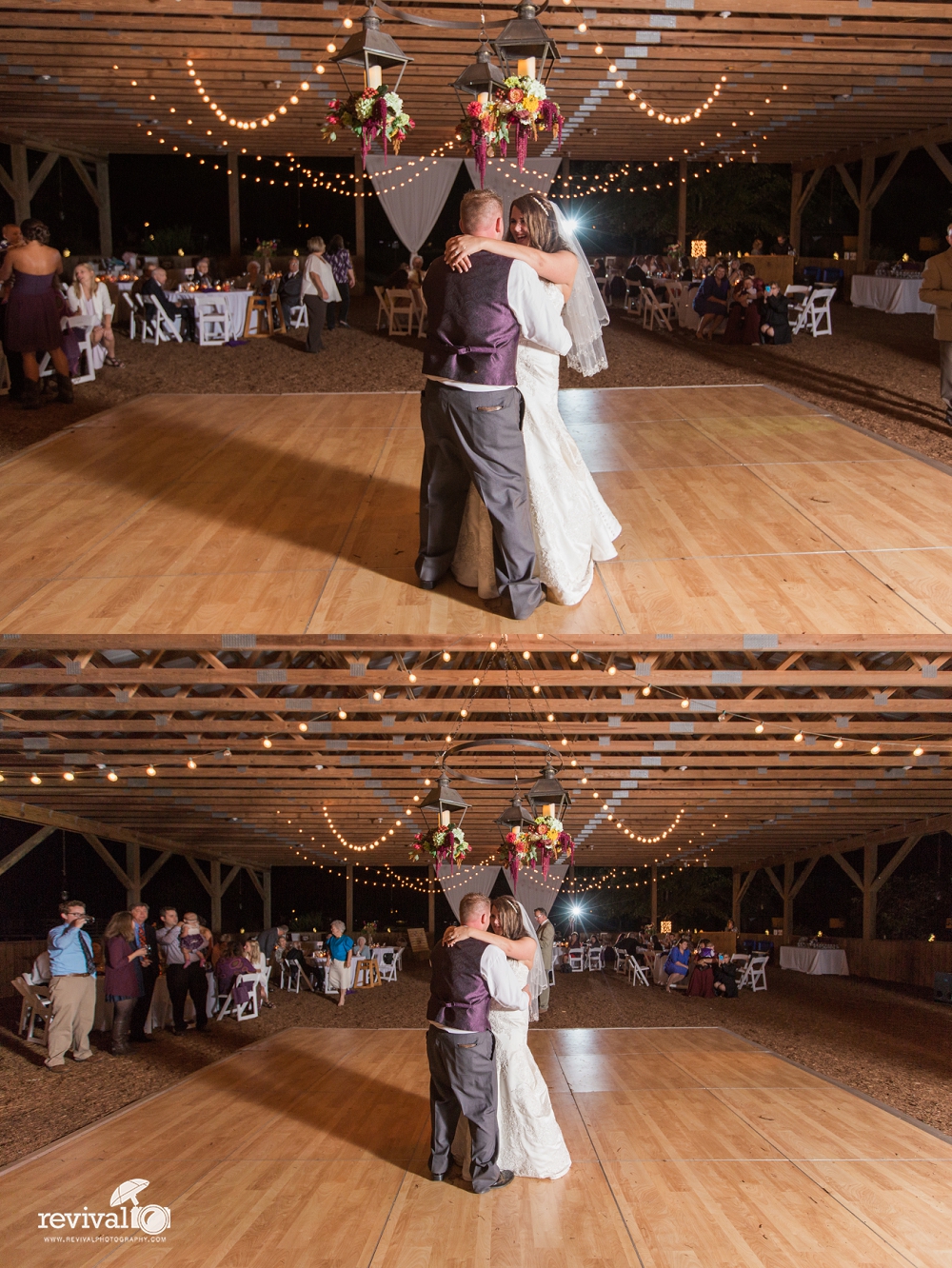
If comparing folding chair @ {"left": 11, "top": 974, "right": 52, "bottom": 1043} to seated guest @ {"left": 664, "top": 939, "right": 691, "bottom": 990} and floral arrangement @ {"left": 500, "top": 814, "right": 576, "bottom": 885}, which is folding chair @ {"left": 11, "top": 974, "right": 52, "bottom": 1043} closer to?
floral arrangement @ {"left": 500, "top": 814, "right": 576, "bottom": 885}

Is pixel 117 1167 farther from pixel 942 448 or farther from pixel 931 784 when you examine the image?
pixel 931 784

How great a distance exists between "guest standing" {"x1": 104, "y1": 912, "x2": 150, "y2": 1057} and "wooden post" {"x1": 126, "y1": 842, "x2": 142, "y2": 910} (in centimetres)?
897

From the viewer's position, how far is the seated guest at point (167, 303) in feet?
40.3

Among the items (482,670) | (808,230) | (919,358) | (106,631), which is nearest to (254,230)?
(808,230)

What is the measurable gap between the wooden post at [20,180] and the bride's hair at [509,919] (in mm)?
14627

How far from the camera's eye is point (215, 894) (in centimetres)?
2188

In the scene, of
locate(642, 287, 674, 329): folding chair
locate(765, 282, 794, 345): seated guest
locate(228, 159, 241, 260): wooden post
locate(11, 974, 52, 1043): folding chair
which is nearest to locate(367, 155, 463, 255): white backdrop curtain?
locate(642, 287, 674, 329): folding chair

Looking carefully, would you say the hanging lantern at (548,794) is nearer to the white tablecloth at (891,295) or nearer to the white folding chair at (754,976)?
the white folding chair at (754,976)

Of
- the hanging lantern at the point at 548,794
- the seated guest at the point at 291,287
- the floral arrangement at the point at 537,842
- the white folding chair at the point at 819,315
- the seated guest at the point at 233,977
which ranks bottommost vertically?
the seated guest at the point at 233,977

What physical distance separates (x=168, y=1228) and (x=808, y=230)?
2367 centimetres

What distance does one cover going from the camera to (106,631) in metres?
4.66

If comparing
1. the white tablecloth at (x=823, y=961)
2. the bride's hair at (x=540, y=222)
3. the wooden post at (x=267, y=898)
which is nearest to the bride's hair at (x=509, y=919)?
the bride's hair at (x=540, y=222)

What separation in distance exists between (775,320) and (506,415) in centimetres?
923

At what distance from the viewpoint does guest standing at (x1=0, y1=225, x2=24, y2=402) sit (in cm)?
891
